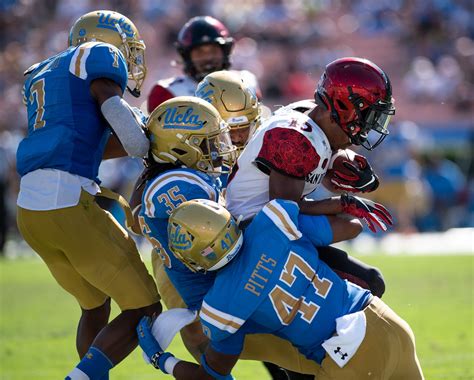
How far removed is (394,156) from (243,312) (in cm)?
1207

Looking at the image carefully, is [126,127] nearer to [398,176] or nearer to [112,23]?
[112,23]

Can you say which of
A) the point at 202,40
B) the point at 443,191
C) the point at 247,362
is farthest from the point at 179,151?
the point at 443,191

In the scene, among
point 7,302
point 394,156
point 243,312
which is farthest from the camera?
point 394,156

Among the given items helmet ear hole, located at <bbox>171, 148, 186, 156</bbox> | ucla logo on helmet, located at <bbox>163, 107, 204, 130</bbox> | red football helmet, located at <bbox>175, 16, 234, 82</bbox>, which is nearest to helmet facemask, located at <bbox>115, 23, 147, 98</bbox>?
ucla logo on helmet, located at <bbox>163, 107, 204, 130</bbox>

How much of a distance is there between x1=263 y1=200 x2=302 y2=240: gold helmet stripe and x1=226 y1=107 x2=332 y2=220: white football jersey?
0.30 meters

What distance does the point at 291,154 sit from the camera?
14.0 feet

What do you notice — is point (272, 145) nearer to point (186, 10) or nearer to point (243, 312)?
→ point (243, 312)

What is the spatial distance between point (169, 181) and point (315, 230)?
2.66 ft

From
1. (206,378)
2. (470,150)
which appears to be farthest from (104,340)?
(470,150)

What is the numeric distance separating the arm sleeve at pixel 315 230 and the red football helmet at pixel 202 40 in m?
2.74

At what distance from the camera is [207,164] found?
15.4 ft

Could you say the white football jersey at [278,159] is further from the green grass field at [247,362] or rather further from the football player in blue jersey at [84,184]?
the green grass field at [247,362]

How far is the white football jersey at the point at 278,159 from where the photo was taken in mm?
4293

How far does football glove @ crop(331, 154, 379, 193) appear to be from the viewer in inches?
186
